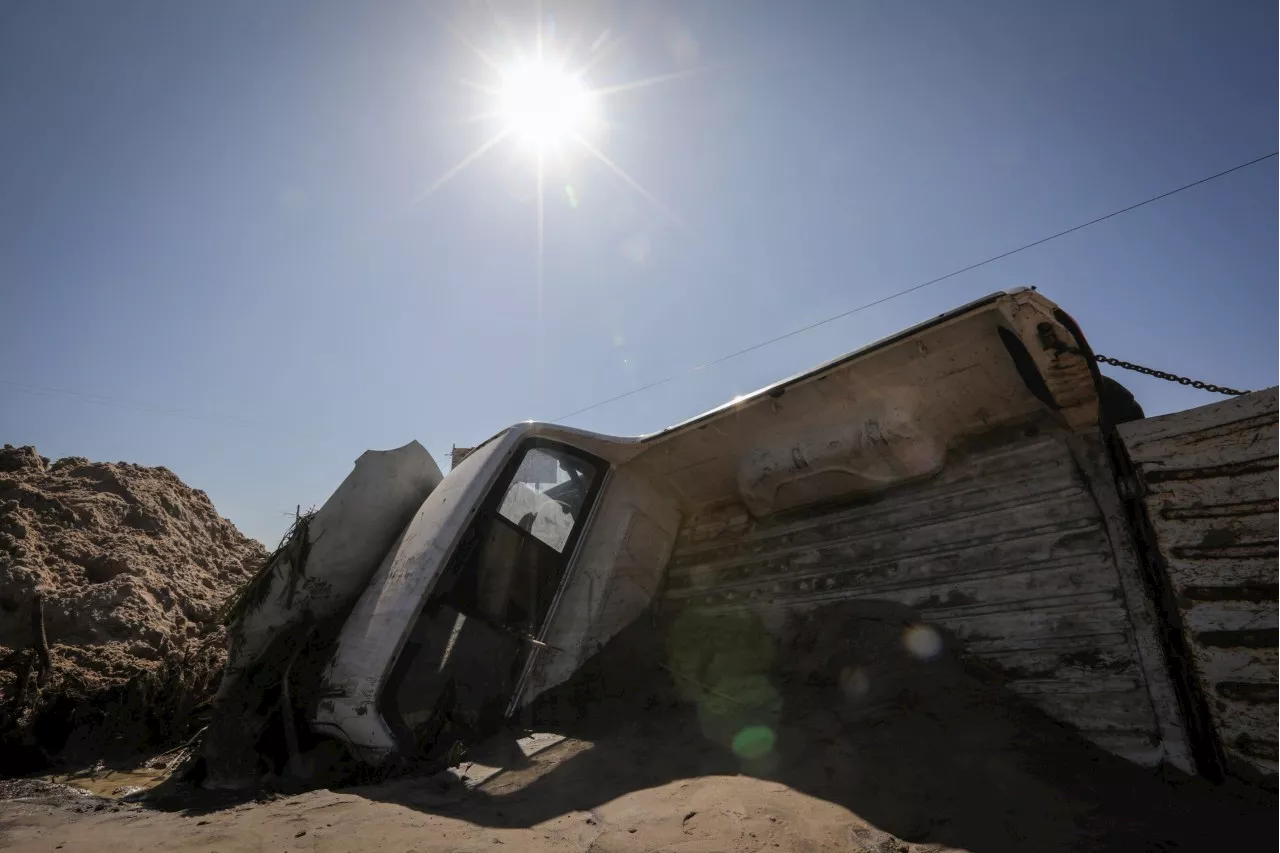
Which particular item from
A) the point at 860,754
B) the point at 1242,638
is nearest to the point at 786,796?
the point at 860,754

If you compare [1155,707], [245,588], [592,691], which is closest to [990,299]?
[1155,707]

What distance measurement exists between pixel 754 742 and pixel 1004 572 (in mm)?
1462

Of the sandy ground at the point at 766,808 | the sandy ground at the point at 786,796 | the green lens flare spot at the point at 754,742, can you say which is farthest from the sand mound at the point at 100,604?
the green lens flare spot at the point at 754,742

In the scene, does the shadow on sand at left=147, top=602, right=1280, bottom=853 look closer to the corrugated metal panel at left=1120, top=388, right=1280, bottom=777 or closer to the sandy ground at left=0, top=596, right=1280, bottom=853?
the sandy ground at left=0, top=596, right=1280, bottom=853

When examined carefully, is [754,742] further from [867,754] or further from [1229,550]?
[1229,550]

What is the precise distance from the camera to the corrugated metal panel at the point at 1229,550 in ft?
6.91

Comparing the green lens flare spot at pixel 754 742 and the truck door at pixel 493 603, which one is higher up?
the truck door at pixel 493 603

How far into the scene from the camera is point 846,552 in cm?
360

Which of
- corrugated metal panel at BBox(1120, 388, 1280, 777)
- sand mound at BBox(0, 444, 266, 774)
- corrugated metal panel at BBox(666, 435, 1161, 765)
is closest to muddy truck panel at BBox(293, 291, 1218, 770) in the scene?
corrugated metal panel at BBox(666, 435, 1161, 765)

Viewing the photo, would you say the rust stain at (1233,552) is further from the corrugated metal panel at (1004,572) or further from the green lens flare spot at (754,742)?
the green lens flare spot at (754,742)

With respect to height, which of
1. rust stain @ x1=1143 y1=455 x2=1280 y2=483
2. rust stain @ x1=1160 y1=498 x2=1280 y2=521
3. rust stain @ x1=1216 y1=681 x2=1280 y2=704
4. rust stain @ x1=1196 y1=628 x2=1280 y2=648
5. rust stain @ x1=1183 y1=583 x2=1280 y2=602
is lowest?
rust stain @ x1=1216 y1=681 x2=1280 y2=704

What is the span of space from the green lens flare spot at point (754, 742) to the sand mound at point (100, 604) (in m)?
3.57

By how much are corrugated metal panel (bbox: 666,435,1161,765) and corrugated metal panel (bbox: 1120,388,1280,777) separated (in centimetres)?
23

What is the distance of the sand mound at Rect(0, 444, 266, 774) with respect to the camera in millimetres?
Result: 3781
